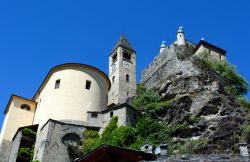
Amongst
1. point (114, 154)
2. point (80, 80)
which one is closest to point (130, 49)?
point (80, 80)

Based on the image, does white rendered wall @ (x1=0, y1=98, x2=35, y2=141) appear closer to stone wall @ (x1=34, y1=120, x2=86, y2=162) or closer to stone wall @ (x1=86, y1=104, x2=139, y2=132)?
stone wall @ (x1=34, y1=120, x2=86, y2=162)

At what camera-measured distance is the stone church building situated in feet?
94.2

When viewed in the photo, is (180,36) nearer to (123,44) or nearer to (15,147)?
(123,44)

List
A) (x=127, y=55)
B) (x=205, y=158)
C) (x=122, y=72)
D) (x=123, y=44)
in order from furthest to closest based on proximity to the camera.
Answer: (x=123, y=44)
(x=127, y=55)
(x=122, y=72)
(x=205, y=158)

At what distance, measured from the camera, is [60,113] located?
31359 millimetres

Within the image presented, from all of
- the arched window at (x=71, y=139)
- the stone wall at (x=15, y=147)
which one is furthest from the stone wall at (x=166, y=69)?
the stone wall at (x=15, y=147)

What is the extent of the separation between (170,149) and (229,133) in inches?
173

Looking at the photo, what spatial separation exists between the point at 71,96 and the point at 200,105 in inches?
445

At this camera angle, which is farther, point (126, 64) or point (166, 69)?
point (126, 64)

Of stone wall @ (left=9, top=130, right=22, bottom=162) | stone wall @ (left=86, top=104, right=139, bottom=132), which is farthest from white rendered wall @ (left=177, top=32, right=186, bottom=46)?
stone wall @ (left=9, top=130, right=22, bottom=162)

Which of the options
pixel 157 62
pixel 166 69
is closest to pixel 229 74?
pixel 166 69

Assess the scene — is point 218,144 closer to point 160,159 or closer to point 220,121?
point 220,121

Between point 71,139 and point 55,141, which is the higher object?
point 71,139

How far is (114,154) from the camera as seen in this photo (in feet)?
42.2
